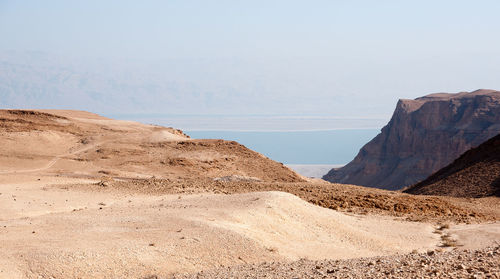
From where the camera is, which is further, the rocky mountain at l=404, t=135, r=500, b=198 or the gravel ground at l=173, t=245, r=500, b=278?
the rocky mountain at l=404, t=135, r=500, b=198

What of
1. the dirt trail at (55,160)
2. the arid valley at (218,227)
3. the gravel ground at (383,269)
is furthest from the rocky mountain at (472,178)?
the dirt trail at (55,160)

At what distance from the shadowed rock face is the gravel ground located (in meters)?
69.2

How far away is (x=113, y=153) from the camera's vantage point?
30891 millimetres

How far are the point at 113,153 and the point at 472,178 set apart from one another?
1717cm

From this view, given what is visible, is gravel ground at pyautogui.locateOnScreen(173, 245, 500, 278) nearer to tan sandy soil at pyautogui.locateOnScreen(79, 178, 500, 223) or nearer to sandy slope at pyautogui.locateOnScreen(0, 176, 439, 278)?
sandy slope at pyautogui.locateOnScreen(0, 176, 439, 278)

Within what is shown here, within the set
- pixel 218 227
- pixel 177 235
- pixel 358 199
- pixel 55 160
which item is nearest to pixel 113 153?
pixel 55 160

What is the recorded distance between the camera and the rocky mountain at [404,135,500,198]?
24172mm

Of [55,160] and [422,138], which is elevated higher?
[55,160]

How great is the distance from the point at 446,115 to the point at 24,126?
2511 inches

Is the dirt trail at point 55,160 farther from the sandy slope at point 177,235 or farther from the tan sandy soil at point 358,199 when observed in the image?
the sandy slope at point 177,235

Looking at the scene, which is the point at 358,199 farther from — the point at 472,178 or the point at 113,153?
the point at 113,153

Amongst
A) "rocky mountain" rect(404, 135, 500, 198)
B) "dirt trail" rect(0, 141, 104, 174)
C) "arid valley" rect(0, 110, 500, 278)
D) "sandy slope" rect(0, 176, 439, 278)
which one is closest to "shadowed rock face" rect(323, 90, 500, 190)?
"rocky mountain" rect(404, 135, 500, 198)

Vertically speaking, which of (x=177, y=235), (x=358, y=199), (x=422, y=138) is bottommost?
(x=422, y=138)

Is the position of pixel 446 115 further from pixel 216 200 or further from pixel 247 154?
pixel 216 200
